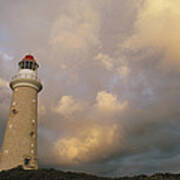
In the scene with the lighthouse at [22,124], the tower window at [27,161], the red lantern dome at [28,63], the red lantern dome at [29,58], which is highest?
the red lantern dome at [29,58]

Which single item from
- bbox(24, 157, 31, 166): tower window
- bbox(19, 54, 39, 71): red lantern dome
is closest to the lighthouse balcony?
bbox(19, 54, 39, 71): red lantern dome

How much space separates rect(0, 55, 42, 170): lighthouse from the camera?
34188 mm

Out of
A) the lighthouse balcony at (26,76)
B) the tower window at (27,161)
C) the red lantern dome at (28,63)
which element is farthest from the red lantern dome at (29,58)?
the tower window at (27,161)

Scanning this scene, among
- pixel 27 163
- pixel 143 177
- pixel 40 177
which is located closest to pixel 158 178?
pixel 143 177

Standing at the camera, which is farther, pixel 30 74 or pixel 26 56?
pixel 26 56

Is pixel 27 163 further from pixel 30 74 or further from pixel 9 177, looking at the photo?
pixel 30 74

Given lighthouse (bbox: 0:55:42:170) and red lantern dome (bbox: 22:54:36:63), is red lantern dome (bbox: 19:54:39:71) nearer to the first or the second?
red lantern dome (bbox: 22:54:36:63)

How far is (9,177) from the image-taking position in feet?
78.7

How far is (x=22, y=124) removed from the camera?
118ft

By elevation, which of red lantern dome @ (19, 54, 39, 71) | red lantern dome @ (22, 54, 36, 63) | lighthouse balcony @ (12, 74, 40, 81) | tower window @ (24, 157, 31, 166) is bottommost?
tower window @ (24, 157, 31, 166)

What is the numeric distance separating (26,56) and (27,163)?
1761 cm

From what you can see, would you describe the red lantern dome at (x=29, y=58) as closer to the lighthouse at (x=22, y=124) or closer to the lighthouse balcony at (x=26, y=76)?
the lighthouse at (x=22, y=124)

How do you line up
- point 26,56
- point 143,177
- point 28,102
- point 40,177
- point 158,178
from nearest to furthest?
point 158,178 < point 143,177 < point 40,177 < point 28,102 < point 26,56

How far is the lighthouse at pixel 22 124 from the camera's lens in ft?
112
